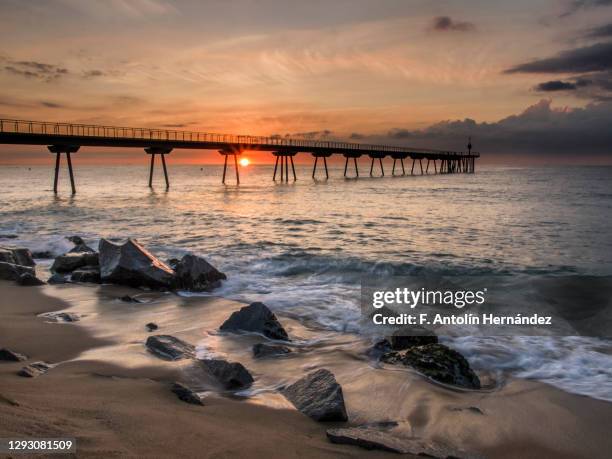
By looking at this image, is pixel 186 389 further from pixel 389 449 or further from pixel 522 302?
pixel 522 302

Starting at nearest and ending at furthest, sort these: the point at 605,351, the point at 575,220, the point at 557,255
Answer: the point at 605,351 < the point at 557,255 < the point at 575,220

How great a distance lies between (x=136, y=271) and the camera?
334 inches

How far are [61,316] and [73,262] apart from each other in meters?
3.58

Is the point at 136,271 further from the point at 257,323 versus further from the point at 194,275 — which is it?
the point at 257,323

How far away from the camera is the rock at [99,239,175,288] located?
842cm

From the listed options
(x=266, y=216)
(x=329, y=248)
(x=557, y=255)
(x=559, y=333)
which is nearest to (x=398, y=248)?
(x=329, y=248)

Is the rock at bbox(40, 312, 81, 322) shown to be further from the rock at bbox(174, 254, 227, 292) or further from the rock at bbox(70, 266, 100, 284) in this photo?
the rock at bbox(70, 266, 100, 284)

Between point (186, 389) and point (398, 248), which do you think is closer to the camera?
point (186, 389)

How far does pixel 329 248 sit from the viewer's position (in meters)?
13.7

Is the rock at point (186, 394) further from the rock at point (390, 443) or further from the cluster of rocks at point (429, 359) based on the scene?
the cluster of rocks at point (429, 359)

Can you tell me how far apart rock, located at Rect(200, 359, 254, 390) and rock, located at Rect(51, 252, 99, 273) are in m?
6.37

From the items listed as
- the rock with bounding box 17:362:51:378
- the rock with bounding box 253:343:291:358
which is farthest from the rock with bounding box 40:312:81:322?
the rock with bounding box 253:343:291:358

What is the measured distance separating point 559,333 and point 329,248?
7.66 meters

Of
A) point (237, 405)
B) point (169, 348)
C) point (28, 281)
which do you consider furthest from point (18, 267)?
point (237, 405)
